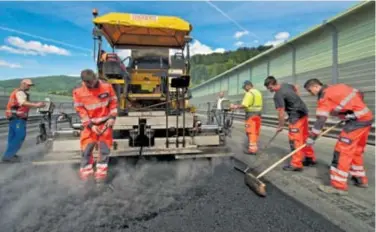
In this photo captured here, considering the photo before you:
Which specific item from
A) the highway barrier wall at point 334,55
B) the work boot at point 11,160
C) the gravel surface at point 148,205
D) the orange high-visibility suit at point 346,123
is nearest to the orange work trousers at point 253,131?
the gravel surface at point 148,205

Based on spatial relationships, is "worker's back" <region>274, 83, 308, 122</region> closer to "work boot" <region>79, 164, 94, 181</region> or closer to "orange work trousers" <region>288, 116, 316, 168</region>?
"orange work trousers" <region>288, 116, 316, 168</region>

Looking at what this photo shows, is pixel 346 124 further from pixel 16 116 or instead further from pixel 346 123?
pixel 16 116

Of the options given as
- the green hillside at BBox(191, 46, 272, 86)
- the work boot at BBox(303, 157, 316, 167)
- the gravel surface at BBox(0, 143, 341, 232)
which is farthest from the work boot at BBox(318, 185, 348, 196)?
the green hillside at BBox(191, 46, 272, 86)

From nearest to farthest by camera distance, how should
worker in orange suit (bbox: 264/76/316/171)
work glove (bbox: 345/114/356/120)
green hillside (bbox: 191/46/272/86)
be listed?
work glove (bbox: 345/114/356/120), worker in orange suit (bbox: 264/76/316/171), green hillside (bbox: 191/46/272/86)

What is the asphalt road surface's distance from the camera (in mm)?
2641

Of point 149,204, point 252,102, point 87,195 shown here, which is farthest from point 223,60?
point 149,204

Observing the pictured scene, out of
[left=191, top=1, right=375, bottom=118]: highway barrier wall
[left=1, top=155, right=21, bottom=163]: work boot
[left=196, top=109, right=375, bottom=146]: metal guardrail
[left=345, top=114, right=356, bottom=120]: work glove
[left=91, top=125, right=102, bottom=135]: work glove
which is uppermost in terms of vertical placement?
[left=191, top=1, right=375, bottom=118]: highway barrier wall

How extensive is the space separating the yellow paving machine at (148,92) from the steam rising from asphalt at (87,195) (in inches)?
13.0

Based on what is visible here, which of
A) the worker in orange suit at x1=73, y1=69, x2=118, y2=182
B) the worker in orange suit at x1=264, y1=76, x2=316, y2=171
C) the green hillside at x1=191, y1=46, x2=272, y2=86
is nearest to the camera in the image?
the worker in orange suit at x1=73, y1=69, x2=118, y2=182

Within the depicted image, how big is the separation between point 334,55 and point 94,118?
29.7 ft

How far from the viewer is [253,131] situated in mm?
6070

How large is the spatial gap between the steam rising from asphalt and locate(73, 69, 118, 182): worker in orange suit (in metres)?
0.28

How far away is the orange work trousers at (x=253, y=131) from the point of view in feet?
19.9

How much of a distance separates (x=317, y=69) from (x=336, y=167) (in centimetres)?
855
